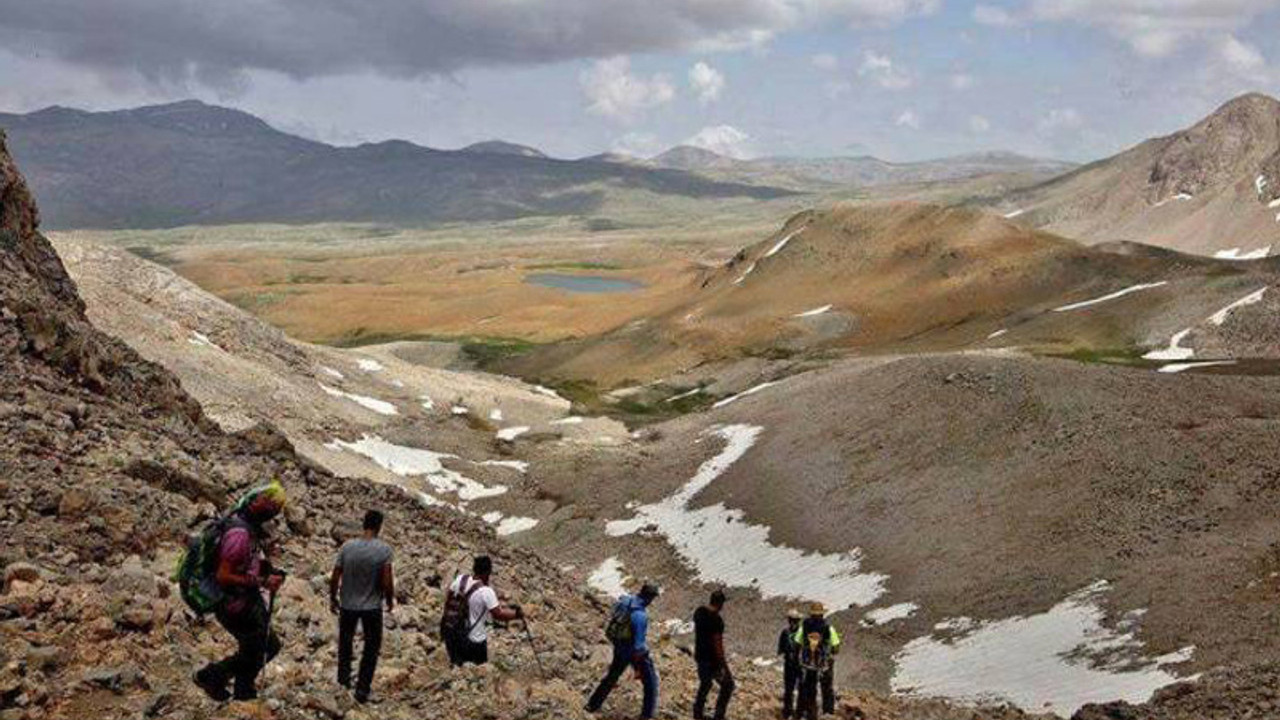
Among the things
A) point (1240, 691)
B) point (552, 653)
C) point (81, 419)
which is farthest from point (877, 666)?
point (81, 419)

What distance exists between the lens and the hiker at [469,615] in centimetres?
1844

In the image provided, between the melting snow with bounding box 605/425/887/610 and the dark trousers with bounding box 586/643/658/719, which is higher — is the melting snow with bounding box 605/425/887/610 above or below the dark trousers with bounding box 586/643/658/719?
below

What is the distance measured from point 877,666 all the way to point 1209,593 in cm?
970

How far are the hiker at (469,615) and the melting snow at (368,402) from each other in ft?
223

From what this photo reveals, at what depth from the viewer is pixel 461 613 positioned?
1848 cm

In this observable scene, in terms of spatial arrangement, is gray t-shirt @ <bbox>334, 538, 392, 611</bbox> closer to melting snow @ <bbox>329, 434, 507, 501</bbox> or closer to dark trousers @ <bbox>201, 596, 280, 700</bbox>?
dark trousers @ <bbox>201, 596, 280, 700</bbox>

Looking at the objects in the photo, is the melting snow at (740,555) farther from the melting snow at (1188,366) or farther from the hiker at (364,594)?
the melting snow at (1188,366)

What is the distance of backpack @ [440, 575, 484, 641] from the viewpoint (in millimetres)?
18453

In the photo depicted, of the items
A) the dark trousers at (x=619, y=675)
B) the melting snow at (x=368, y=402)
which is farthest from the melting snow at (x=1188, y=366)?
the dark trousers at (x=619, y=675)

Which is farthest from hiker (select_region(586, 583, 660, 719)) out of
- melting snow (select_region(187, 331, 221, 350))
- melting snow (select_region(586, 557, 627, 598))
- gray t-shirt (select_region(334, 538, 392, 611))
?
melting snow (select_region(187, 331, 221, 350))

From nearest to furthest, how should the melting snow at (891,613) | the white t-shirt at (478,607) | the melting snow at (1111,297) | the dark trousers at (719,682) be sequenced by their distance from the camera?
the white t-shirt at (478,607) < the dark trousers at (719,682) < the melting snow at (891,613) < the melting snow at (1111,297)

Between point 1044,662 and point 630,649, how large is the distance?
1692cm

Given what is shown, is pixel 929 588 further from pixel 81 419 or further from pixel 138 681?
pixel 138 681

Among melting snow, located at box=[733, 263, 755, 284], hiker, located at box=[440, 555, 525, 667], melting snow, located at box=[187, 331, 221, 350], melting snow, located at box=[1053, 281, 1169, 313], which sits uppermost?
melting snow, located at box=[733, 263, 755, 284]
